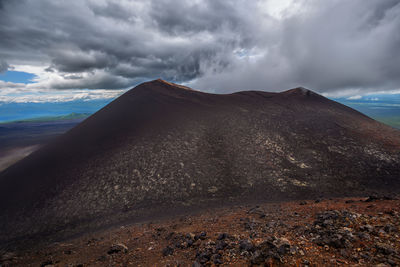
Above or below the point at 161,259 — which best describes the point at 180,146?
above

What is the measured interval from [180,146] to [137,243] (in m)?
15.4

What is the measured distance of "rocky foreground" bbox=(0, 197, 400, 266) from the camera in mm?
6547

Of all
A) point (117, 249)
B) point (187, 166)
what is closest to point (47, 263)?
point (117, 249)

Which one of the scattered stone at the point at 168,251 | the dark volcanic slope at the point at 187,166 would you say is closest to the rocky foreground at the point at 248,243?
the scattered stone at the point at 168,251

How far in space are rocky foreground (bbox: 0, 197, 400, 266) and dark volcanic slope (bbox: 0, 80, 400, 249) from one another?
3.36 meters

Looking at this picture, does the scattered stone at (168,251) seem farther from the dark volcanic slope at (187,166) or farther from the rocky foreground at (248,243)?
the dark volcanic slope at (187,166)

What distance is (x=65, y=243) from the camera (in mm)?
13398

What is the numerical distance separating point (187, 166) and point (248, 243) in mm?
15097

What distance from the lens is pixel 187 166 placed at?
22.5 metres

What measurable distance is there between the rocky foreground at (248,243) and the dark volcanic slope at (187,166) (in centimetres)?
336

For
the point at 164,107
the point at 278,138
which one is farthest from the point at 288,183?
the point at 164,107

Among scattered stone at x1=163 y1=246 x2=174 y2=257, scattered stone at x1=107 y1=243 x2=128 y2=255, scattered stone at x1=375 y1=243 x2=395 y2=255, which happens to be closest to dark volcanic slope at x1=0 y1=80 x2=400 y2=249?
scattered stone at x1=107 y1=243 x2=128 y2=255

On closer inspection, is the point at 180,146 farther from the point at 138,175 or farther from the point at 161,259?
the point at 161,259

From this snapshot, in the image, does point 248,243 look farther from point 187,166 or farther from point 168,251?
point 187,166
